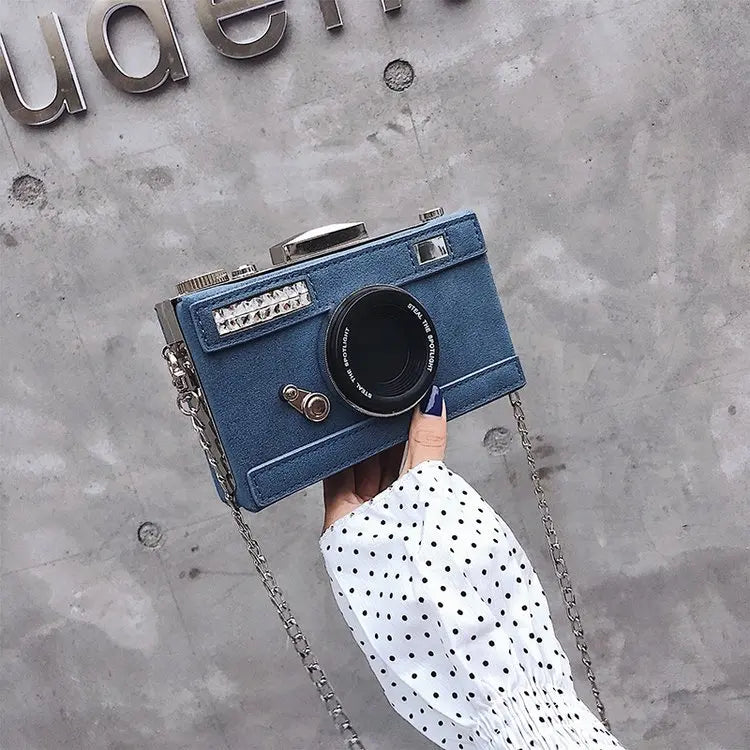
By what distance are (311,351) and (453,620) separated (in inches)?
15.5

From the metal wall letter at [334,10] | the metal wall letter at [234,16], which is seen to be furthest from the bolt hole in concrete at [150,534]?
the metal wall letter at [334,10]

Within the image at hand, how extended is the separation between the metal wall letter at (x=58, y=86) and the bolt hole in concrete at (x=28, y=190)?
0.44 ft

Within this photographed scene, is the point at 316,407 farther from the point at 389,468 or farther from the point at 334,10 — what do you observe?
the point at 334,10

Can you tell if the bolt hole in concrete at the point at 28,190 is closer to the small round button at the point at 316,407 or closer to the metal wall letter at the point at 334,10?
the metal wall letter at the point at 334,10

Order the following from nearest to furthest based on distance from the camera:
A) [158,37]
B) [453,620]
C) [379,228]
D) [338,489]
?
[453,620], [338,489], [158,37], [379,228]

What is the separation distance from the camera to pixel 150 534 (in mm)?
1848

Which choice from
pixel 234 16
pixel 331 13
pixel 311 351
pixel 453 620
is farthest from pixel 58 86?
pixel 453 620

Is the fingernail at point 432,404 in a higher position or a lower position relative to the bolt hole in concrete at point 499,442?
higher

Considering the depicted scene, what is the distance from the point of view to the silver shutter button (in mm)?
947

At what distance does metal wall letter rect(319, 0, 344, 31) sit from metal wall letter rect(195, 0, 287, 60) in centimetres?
10

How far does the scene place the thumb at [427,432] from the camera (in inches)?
39.3

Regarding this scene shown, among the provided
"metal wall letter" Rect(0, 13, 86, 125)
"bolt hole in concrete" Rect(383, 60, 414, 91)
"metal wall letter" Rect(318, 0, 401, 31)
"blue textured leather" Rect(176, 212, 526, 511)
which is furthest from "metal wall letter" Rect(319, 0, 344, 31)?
"blue textured leather" Rect(176, 212, 526, 511)

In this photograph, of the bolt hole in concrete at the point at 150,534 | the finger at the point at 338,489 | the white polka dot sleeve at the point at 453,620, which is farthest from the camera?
the bolt hole in concrete at the point at 150,534

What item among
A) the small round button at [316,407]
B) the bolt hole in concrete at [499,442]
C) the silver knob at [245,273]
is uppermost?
the silver knob at [245,273]
